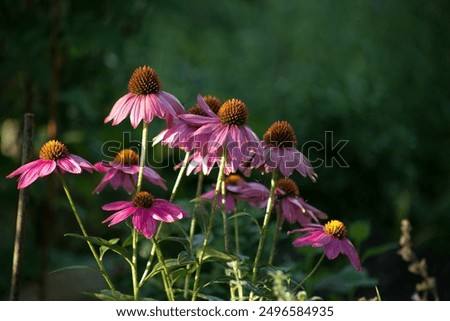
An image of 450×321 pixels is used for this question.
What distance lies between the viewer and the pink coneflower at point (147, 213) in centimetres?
95

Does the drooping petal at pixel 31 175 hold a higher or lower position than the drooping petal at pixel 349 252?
higher

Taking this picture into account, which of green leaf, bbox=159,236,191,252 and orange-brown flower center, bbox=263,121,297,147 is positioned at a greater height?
orange-brown flower center, bbox=263,121,297,147

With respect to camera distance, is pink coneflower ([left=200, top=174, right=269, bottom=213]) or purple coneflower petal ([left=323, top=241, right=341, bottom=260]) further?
pink coneflower ([left=200, top=174, right=269, bottom=213])

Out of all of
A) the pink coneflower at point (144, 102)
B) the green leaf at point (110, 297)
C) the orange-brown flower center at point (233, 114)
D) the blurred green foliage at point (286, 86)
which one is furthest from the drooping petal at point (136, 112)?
the blurred green foliage at point (286, 86)

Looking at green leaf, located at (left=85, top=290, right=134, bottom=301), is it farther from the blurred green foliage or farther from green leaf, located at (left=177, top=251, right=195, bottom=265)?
the blurred green foliage

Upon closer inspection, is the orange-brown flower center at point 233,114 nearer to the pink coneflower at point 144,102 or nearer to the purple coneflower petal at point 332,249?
the pink coneflower at point 144,102

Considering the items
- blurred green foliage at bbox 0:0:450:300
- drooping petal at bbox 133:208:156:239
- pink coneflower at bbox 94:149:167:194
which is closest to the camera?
drooping petal at bbox 133:208:156:239

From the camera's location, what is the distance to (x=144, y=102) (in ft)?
3.36

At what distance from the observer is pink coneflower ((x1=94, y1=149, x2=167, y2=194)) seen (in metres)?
1.09

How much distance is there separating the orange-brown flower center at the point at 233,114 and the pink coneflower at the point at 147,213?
0.13 m

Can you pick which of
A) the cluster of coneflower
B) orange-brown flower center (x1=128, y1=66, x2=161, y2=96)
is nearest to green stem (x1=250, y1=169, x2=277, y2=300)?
the cluster of coneflower

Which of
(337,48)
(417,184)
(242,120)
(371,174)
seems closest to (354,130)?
(371,174)

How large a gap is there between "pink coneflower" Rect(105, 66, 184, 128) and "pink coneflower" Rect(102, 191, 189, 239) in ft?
0.35
